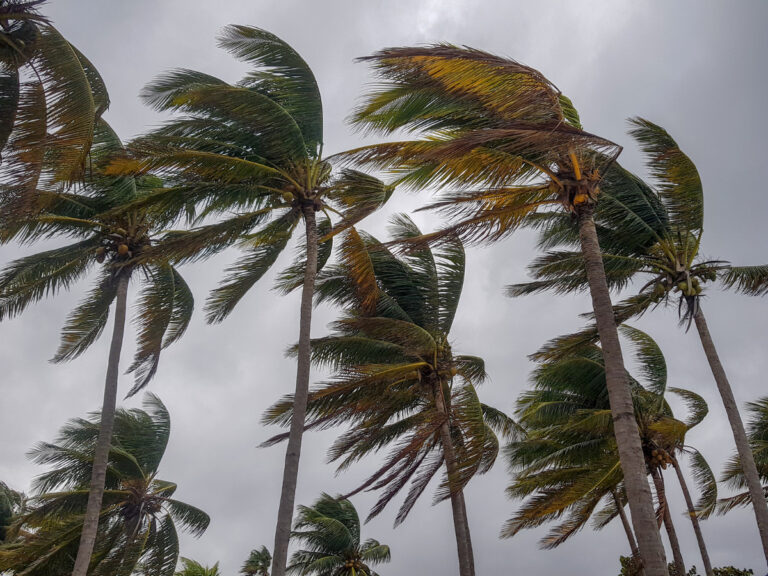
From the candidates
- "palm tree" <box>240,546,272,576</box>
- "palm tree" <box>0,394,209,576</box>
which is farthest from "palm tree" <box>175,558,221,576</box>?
"palm tree" <box>240,546,272,576</box>

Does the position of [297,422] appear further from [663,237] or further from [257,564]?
[257,564]

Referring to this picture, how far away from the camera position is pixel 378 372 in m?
14.6

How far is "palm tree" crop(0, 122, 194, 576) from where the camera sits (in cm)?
1602

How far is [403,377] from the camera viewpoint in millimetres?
16797

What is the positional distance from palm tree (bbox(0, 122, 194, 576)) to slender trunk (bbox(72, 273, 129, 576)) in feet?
0.07

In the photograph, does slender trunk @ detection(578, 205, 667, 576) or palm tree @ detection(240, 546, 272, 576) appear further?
palm tree @ detection(240, 546, 272, 576)

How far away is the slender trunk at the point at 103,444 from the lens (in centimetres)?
1462

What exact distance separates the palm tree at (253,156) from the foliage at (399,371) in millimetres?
1269

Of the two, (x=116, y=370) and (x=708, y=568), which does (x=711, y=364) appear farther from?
(x=116, y=370)

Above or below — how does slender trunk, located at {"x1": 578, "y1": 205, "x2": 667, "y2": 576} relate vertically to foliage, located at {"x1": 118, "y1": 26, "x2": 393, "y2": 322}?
below

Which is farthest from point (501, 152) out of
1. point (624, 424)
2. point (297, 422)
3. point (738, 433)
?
point (738, 433)

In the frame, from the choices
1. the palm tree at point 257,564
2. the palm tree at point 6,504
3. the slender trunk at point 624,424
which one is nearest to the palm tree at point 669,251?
the slender trunk at point 624,424

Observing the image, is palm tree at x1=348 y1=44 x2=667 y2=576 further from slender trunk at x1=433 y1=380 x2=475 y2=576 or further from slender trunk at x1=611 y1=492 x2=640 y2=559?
slender trunk at x1=611 y1=492 x2=640 y2=559

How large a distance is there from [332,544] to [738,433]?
2221 cm
